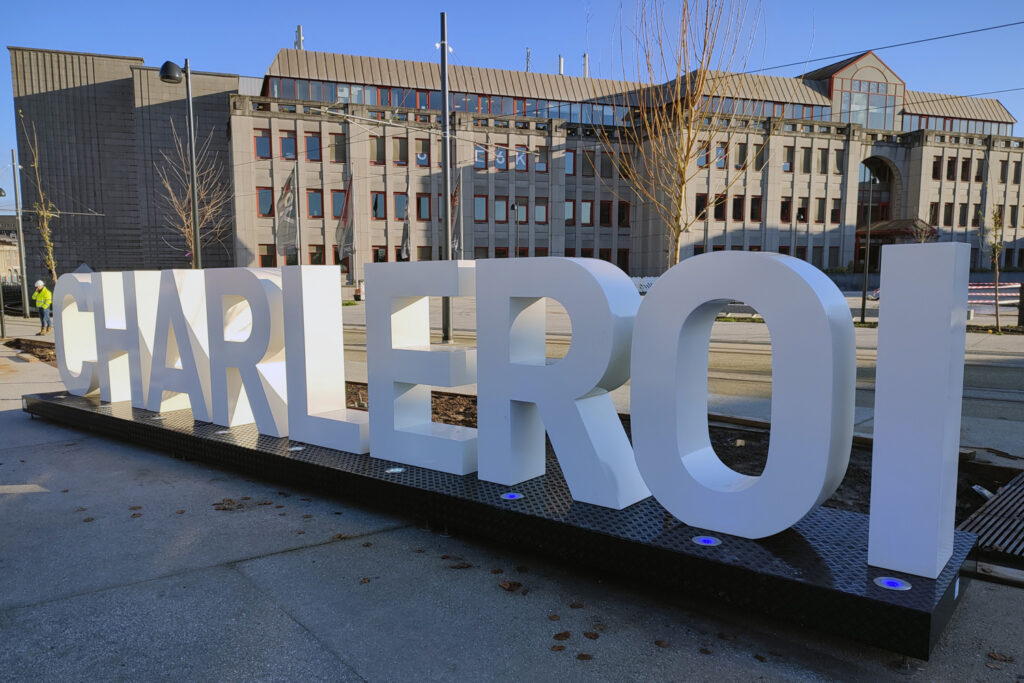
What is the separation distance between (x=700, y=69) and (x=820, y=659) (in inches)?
310

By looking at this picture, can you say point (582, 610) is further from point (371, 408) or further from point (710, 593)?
point (371, 408)

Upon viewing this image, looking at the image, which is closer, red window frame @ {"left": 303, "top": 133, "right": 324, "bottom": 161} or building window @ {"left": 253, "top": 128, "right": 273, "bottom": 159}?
building window @ {"left": 253, "top": 128, "right": 273, "bottom": 159}

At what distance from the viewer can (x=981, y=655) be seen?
315 centimetres

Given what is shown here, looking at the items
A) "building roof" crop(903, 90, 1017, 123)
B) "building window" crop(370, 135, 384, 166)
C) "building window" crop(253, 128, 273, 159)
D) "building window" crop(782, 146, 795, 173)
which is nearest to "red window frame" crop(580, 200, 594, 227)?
"building window" crop(782, 146, 795, 173)

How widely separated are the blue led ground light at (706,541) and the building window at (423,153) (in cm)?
4392

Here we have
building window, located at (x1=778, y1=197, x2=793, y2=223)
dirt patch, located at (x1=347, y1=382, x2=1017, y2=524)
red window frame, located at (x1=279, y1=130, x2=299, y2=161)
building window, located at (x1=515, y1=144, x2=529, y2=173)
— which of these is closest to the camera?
dirt patch, located at (x1=347, y1=382, x2=1017, y2=524)

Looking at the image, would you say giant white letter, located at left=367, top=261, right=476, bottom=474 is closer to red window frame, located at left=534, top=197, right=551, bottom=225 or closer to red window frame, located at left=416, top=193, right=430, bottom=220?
red window frame, located at left=416, top=193, right=430, bottom=220

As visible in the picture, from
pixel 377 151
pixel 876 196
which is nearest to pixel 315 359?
pixel 377 151

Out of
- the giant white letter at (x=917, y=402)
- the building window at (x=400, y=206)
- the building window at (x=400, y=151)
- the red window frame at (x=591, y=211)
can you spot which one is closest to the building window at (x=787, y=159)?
the red window frame at (x=591, y=211)

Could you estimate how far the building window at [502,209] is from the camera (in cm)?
4738

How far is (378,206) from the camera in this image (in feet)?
148

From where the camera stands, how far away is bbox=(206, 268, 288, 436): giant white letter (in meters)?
6.23

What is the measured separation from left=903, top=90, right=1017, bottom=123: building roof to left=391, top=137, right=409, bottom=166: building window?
125 feet

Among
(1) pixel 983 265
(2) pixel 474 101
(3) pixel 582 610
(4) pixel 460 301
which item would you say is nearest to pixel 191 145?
(3) pixel 582 610
